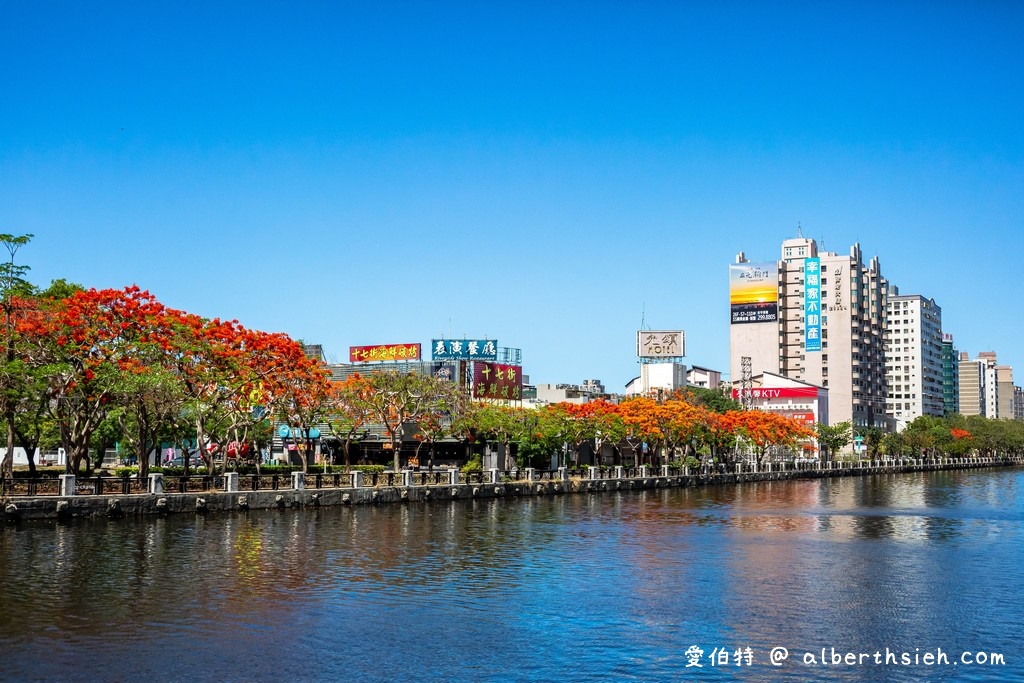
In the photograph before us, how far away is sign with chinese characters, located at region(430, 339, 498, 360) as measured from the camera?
136750 mm

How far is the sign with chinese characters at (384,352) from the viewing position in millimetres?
131500

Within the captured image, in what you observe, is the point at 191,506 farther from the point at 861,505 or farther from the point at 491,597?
the point at 861,505

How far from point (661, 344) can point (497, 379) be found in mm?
66826

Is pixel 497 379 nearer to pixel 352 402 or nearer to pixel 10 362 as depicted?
pixel 352 402

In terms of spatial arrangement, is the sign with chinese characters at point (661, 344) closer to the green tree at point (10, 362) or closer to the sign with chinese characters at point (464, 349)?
the sign with chinese characters at point (464, 349)

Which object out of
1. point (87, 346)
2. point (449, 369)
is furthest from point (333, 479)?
point (449, 369)

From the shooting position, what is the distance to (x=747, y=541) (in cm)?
5384

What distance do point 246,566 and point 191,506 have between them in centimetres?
2040

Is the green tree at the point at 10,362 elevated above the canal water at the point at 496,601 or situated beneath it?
elevated above

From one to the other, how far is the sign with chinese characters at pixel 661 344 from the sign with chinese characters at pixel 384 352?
65062mm

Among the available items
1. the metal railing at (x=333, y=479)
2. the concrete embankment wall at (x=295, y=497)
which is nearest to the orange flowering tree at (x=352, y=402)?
the metal railing at (x=333, y=479)

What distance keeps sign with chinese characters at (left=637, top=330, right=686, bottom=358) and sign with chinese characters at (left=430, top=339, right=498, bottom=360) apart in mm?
55775

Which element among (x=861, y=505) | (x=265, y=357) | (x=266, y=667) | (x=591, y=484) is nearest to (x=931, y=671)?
(x=266, y=667)

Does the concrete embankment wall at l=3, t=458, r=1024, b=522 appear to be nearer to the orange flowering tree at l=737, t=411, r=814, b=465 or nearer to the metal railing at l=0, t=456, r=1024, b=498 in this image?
the metal railing at l=0, t=456, r=1024, b=498
